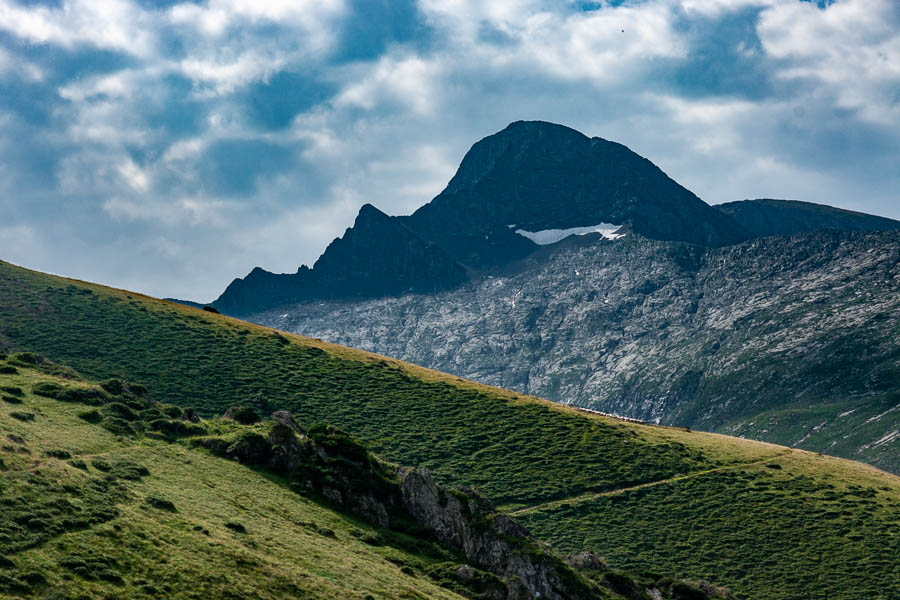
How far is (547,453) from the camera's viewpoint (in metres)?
116

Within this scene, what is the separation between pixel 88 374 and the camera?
112 m

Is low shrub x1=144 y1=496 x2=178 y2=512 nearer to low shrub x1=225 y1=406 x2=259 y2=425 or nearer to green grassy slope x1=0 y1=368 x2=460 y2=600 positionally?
green grassy slope x1=0 y1=368 x2=460 y2=600

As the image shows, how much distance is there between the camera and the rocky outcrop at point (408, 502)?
63344 mm

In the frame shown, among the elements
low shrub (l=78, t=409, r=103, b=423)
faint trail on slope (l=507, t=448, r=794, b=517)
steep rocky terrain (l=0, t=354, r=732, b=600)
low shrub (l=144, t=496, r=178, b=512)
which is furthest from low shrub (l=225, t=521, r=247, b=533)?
faint trail on slope (l=507, t=448, r=794, b=517)

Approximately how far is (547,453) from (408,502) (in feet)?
167

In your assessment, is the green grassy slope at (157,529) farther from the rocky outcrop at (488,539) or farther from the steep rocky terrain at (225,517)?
the rocky outcrop at (488,539)

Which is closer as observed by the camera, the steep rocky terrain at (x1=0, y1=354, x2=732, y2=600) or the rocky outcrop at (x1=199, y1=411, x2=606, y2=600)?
the steep rocky terrain at (x1=0, y1=354, x2=732, y2=600)

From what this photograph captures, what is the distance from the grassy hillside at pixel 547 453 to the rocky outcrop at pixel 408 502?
30.9m

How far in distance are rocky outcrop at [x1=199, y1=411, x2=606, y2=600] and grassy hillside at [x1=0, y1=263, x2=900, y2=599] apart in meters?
30.9

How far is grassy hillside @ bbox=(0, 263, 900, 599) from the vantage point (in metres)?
95.8

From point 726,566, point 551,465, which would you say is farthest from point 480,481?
point 726,566

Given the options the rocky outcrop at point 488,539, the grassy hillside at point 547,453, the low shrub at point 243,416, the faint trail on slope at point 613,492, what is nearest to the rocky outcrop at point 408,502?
the rocky outcrop at point 488,539

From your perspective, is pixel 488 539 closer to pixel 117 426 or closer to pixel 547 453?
pixel 117 426

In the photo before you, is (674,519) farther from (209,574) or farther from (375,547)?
(209,574)
